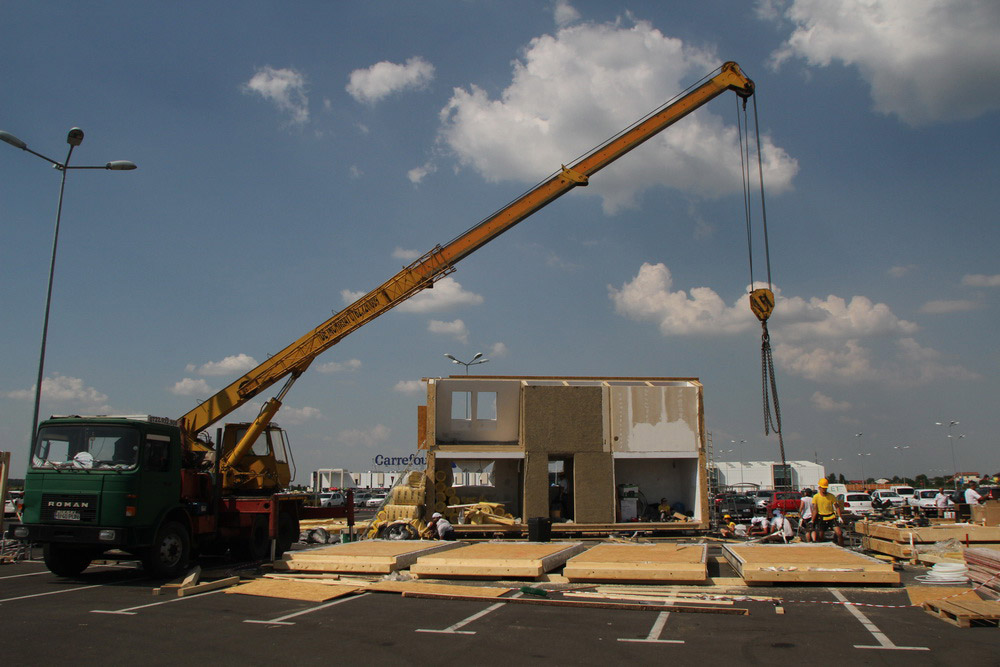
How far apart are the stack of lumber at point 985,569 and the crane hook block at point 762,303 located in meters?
7.63

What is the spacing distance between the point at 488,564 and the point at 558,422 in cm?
1440

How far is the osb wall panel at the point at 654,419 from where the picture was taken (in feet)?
92.7

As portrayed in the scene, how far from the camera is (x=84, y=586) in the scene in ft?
43.8

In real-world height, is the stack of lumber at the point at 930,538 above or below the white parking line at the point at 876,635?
above

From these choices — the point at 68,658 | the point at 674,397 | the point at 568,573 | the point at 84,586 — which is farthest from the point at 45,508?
the point at 674,397

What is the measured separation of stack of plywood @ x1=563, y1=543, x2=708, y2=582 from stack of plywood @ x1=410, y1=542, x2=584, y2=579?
21.9 inches

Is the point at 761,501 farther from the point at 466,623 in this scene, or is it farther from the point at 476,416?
the point at 466,623

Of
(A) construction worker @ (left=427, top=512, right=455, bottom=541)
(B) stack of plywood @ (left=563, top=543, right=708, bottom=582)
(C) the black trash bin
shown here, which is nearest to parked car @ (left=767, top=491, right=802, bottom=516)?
(C) the black trash bin

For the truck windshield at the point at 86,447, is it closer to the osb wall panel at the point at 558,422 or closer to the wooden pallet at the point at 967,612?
the wooden pallet at the point at 967,612

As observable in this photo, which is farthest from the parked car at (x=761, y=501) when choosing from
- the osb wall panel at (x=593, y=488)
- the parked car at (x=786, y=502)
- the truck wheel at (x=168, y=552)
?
the truck wheel at (x=168, y=552)

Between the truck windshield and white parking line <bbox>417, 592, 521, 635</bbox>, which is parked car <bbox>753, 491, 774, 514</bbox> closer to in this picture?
white parking line <bbox>417, 592, 521, 635</bbox>

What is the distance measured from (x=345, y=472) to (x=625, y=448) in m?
42.7

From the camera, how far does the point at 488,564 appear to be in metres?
13.7

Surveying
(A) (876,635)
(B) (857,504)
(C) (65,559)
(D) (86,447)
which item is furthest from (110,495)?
(B) (857,504)
